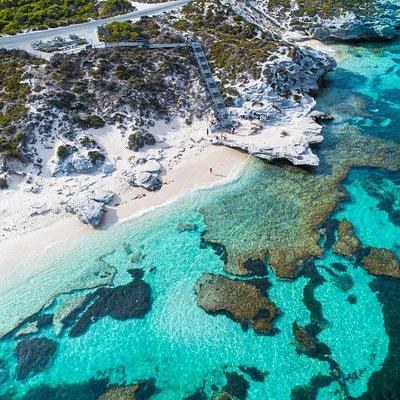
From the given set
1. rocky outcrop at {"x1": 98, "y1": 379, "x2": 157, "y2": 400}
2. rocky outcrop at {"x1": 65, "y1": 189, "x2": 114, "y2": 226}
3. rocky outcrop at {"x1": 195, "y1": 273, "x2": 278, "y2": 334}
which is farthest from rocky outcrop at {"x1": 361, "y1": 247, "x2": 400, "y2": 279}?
rocky outcrop at {"x1": 65, "y1": 189, "x2": 114, "y2": 226}

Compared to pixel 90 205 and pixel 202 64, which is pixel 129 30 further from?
pixel 90 205

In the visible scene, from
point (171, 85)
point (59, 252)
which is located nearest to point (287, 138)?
point (171, 85)

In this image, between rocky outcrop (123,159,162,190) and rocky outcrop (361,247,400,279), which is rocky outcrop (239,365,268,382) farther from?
rocky outcrop (123,159,162,190)

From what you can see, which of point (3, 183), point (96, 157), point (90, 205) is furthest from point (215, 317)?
point (3, 183)

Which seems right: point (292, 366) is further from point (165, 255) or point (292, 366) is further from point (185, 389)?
point (165, 255)

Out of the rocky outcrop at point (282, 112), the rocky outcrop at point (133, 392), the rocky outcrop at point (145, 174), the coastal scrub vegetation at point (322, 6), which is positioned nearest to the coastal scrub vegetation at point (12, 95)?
the rocky outcrop at point (145, 174)

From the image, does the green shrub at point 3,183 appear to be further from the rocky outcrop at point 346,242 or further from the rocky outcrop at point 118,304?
the rocky outcrop at point 346,242
